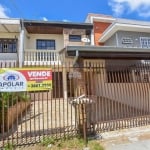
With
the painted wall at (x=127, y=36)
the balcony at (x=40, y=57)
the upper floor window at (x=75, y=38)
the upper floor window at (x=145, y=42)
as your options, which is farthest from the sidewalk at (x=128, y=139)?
the upper floor window at (x=75, y=38)

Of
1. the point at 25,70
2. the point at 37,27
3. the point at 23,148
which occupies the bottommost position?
the point at 23,148

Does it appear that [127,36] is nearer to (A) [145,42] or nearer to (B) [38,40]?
(A) [145,42]

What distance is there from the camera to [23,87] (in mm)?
5969

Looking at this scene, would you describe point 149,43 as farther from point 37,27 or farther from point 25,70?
point 25,70

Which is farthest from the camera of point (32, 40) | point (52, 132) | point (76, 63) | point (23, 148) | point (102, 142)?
point (32, 40)

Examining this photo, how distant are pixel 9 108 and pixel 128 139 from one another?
4.76 m

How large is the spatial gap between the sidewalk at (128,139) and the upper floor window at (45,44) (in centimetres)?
1277

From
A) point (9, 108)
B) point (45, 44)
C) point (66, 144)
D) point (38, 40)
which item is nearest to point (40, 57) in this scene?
point (45, 44)

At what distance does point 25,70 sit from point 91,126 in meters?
2.95

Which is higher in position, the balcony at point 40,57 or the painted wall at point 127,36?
the painted wall at point 127,36

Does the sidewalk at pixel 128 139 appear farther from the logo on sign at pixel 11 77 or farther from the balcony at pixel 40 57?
the balcony at pixel 40 57

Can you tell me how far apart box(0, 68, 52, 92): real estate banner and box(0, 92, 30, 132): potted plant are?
19.9 inches

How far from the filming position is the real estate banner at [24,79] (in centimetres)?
586

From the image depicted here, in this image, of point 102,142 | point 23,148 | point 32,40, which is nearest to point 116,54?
point 102,142
